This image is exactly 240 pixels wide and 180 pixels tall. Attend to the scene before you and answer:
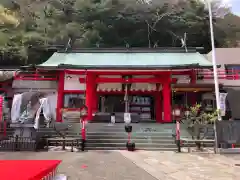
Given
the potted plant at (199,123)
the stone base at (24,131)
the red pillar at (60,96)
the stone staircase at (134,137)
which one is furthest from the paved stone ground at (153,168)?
the red pillar at (60,96)

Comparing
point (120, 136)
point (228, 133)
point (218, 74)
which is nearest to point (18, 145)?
point (120, 136)

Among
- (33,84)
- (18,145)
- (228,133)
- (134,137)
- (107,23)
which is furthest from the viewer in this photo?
(107,23)

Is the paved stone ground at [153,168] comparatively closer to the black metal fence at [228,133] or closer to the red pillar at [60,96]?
the black metal fence at [228,133]

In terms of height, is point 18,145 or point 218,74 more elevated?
point 218,74

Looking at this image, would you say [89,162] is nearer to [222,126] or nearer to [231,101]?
[222,126]

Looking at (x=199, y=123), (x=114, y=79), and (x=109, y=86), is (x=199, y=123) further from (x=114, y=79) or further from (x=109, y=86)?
(x=109, y=86)

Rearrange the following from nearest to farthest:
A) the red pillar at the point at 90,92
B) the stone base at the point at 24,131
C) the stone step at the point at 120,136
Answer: the stone base at the point at 24,131 < the stone step at the point at 120,136 < the red pillar at the point at 90,92

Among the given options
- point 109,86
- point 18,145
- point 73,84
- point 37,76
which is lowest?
point 18,145

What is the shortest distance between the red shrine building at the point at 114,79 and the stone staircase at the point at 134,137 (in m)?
1.86

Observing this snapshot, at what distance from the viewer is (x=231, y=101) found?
1591cm

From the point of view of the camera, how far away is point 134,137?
11.2 metres

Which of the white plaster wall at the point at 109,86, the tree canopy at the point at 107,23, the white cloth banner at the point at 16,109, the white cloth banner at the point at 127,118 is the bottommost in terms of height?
the white cloth banner at the point at 127,118

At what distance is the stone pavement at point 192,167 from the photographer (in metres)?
5.59

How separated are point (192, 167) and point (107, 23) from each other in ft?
76.2
